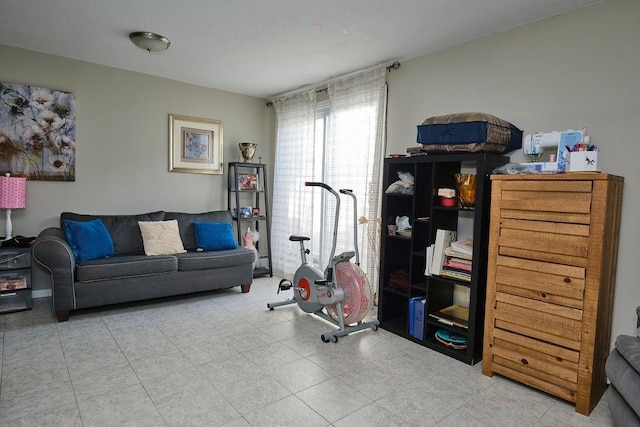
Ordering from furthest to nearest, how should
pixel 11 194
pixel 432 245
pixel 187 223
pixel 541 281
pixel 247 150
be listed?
1. pixel 247 150
2. pixel 187 223
3. pixel 11 194
4. pixel 432 245
5. pixel 541 281

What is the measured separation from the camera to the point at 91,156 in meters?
4.12

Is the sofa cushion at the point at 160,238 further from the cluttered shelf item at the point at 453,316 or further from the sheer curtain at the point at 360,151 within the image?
the cluttered shelf item at the point at 453,316

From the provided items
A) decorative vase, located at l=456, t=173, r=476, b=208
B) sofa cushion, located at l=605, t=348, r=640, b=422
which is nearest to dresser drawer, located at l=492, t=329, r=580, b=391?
sofa cushion, located at l=605, t=348, r=640, b=422

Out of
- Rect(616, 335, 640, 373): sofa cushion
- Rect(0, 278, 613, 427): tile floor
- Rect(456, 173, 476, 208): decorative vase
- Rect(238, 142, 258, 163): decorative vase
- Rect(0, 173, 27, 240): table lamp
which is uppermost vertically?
Rect(238, 142, 258, 163): decorative vase

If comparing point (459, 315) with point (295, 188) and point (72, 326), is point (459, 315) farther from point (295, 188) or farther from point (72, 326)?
point (72, 326)

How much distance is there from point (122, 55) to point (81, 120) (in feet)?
2.84

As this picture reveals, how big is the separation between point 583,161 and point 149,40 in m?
3.35

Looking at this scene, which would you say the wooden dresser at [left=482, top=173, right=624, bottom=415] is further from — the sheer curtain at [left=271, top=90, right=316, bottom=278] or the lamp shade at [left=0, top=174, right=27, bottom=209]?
the lamp shade at [left=0, top=174, right=27, bottom=209]

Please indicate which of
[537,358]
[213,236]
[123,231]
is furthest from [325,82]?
[537,358]

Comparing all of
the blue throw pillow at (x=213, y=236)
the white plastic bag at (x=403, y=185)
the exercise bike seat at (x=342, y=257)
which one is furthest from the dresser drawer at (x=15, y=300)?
the white plastic bag at (x=403, y=185)

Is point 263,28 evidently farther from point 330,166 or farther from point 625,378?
point 625,378

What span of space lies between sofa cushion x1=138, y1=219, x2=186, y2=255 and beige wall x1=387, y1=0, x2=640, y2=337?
9.97ft

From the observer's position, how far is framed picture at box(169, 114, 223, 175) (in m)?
4.65

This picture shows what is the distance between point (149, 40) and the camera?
319 centimetres
